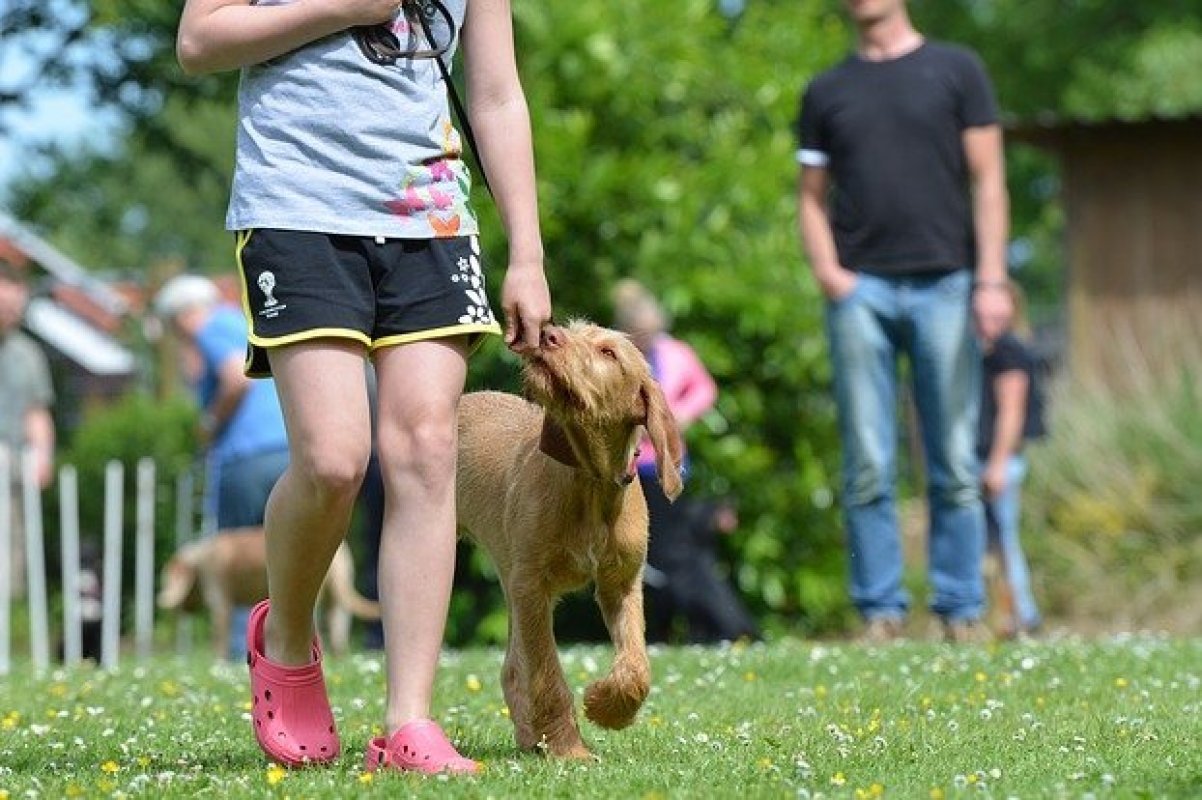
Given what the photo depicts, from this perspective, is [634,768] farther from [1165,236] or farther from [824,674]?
[1165,236]

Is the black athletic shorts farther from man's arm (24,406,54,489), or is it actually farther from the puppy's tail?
the puppy's tail

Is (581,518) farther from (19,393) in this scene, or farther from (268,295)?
(19,393)

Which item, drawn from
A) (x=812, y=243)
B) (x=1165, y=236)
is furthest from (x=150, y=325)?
(x=812, y=243)

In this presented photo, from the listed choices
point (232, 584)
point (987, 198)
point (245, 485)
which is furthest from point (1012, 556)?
point (232, 584)

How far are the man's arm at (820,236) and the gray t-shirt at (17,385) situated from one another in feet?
17.4

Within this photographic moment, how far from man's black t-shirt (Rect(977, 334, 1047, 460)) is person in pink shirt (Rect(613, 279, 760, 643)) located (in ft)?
5.28

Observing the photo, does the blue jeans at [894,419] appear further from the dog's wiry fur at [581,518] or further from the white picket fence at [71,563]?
the white picket fence at [71,563]

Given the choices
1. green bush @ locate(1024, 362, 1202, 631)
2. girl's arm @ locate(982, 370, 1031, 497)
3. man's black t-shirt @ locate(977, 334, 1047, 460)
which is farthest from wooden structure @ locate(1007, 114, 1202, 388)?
girl's arm @ locate(982, 370, 1031, 497)

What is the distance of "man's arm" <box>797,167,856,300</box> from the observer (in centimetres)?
856

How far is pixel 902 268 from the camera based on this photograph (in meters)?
8.54

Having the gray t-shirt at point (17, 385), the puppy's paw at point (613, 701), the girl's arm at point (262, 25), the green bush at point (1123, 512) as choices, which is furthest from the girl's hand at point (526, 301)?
the green bush at point (1123, 512)

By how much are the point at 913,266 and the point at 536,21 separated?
5.60 m

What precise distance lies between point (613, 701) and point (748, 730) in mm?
697

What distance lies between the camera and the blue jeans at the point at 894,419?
28.0 feet
